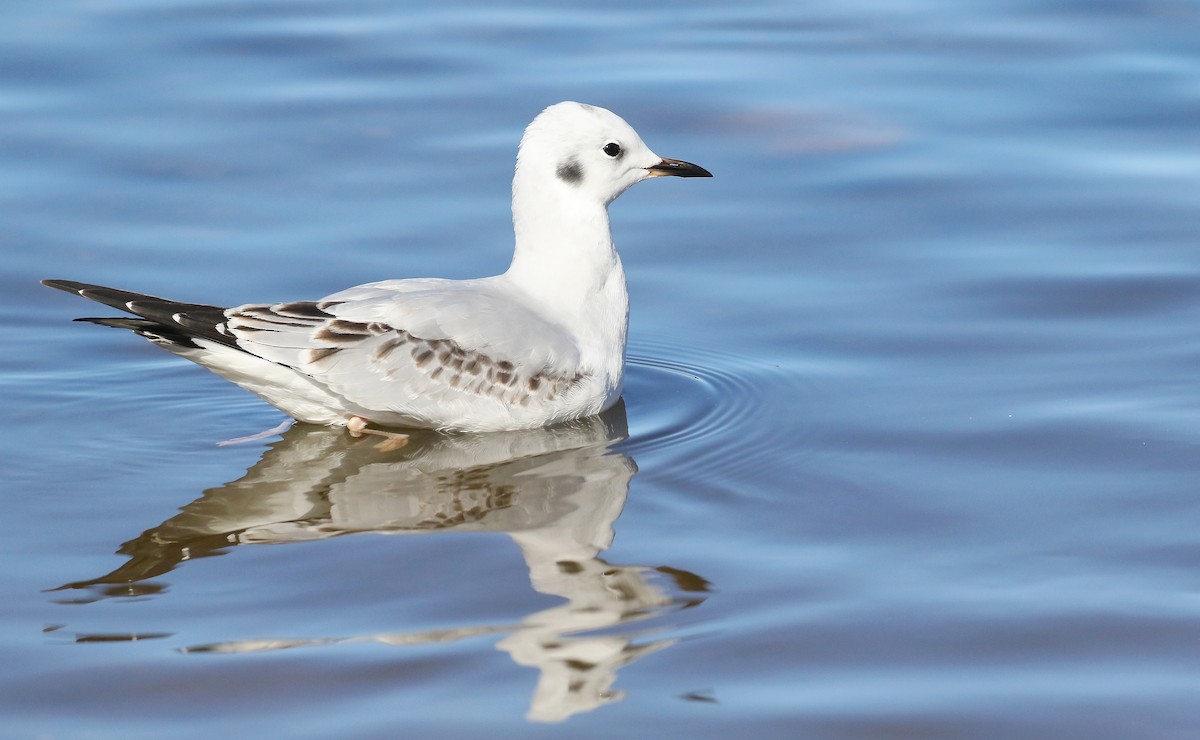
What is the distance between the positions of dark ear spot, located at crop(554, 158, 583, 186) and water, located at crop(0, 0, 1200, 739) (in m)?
0.90

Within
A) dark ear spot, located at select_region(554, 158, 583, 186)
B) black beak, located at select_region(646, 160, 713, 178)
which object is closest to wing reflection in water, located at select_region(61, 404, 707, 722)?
dark ear spot, located at select_region(554, 158, 583, 186)

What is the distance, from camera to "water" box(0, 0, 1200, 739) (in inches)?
197

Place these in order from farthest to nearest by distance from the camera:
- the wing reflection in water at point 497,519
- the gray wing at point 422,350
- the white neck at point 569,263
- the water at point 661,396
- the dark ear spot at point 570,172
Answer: the dark ear spot at point 570,172
the white neck at point 569,263
the gray wing at point 422,350
the wing reflection in water at point 497,519
the water at point 661,396

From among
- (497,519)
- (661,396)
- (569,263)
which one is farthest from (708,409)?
(497,519)

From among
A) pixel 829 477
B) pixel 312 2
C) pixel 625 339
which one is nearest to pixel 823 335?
pixel 625 339

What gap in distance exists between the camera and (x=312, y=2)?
13.1m

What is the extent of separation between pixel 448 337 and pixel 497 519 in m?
1.21

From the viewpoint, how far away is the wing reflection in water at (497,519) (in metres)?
5.16

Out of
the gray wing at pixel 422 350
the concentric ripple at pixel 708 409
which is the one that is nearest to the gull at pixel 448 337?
the gray wing at pixel 422 350

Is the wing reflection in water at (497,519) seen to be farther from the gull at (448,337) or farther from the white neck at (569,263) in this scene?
the white neck at (569,263)

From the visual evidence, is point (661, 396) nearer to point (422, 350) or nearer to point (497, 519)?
point (422, 350)

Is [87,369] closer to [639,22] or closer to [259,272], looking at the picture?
[259,272]

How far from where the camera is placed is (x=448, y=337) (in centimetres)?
720

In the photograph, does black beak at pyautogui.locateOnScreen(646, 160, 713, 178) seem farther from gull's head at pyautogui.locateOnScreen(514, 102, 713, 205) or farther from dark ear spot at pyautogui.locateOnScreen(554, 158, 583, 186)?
dark ear spot at pyautogui.locateOnScreen(554, 158, 583, 186)
